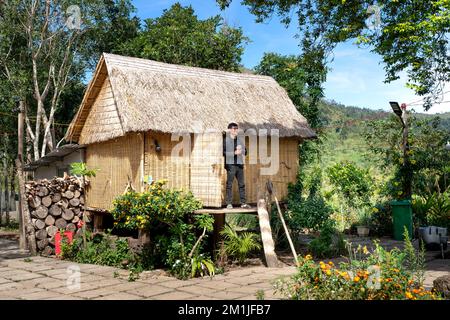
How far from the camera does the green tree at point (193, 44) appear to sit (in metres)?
→ 18.9

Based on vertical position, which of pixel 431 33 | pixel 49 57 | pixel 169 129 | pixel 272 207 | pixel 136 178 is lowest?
pixel 272 207

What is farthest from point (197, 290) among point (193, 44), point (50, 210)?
point (193, 44)

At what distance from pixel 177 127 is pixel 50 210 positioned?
4.37m

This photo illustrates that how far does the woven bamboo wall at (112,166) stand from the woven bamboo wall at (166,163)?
0.21 metres

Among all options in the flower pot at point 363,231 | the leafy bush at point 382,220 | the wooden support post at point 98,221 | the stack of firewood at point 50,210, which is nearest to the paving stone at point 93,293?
the stack of firewood at point 50,210

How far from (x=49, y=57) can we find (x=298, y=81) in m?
11.2

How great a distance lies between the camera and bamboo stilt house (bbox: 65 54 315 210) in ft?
32.8

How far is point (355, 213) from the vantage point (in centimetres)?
1454

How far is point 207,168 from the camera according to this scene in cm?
977

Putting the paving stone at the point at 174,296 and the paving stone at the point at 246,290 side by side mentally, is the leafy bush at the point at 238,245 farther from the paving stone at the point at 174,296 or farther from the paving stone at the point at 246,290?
the paving stone at the point at 174,296

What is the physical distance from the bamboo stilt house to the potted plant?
127 inches

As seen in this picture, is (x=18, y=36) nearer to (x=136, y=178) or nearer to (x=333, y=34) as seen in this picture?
(x=136, y=178)

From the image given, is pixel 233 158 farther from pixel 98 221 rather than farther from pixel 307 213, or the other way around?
pixel 98 221
